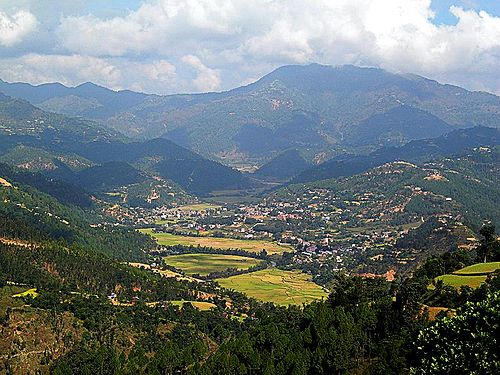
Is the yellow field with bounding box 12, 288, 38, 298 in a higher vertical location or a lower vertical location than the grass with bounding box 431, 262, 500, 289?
lower

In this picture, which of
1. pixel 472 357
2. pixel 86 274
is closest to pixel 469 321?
pixel 472 357

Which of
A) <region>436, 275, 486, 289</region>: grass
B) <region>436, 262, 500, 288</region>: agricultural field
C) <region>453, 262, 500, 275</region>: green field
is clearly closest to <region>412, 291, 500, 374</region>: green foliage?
<region>436, 262, 500, 288</region>: agricultural field

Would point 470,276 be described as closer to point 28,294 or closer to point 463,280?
point 463,280

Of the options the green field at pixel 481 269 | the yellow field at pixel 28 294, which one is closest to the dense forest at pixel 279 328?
the yellow field at pixel 28 294

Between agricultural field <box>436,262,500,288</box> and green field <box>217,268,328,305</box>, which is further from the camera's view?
green field <box>217,268,328,305</box>

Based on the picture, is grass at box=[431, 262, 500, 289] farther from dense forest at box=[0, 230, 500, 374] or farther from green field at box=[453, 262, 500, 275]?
dense forest at box=[0, 230, 500, 374]

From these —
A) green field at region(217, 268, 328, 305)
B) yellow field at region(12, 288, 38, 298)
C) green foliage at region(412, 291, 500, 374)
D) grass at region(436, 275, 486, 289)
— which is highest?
green foliage at region(412, 291, 500, 374)
